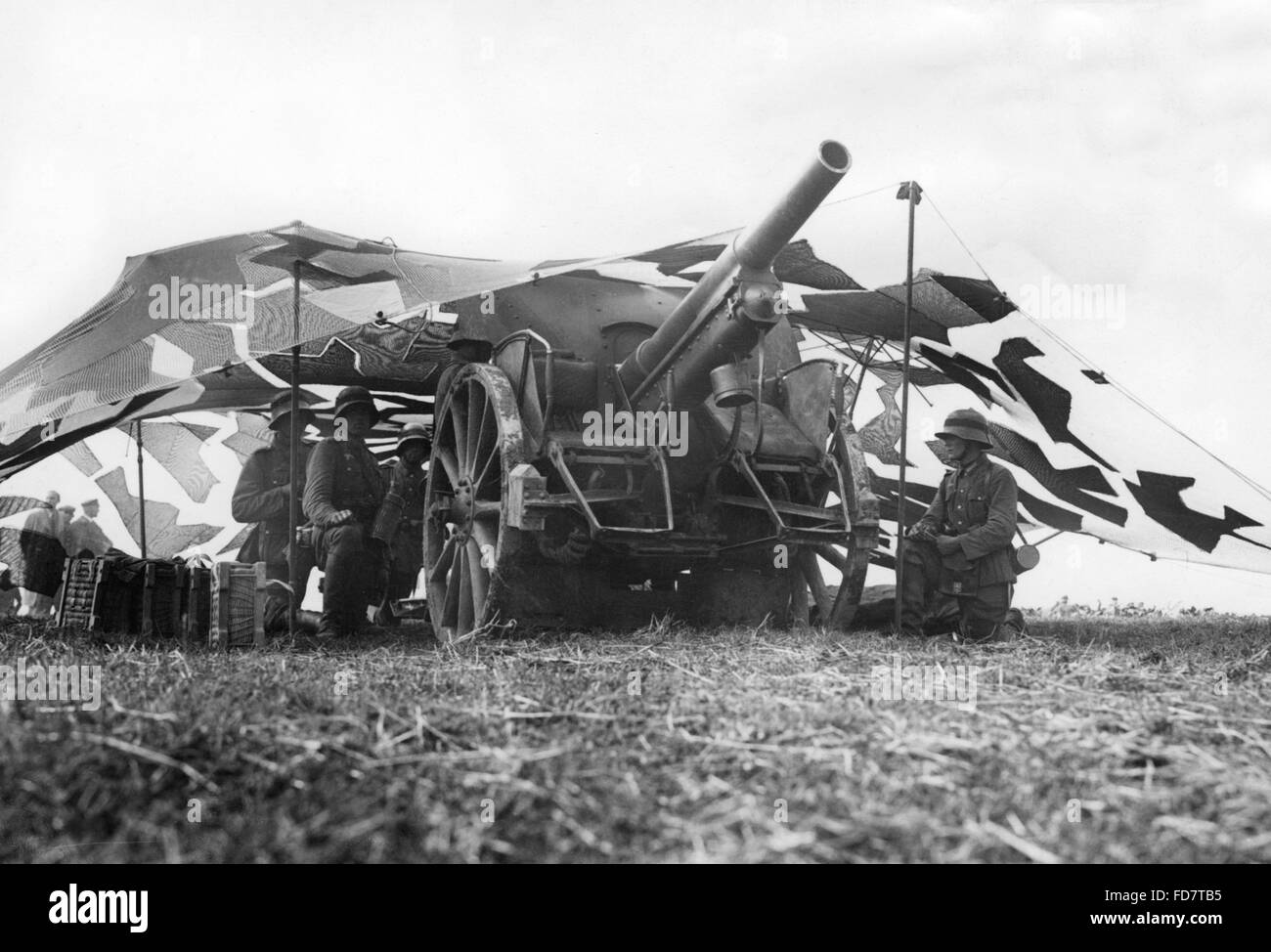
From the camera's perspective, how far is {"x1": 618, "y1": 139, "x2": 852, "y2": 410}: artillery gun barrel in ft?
15.2

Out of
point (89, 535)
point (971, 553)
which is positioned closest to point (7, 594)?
point (89, 535)

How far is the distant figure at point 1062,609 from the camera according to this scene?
1070 centimetres

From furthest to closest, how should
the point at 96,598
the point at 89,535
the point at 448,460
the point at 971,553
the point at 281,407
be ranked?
1. the point at 89,535
2. the point at 281,407
3. the point at 448,460
4. the point at 971,553
5. the point at 96,598

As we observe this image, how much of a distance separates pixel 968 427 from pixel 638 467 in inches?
88.4

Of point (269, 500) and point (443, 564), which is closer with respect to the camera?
point (443, 564)

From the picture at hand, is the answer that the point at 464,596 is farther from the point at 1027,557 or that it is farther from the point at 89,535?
the point at 89,535

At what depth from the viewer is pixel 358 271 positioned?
20.6 feet

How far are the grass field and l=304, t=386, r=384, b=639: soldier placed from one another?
275 cm

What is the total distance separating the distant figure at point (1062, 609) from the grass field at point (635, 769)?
6.83 metres

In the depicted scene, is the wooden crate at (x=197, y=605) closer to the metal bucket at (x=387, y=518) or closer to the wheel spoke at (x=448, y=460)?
the wheel spoke at (x=448, y=460)

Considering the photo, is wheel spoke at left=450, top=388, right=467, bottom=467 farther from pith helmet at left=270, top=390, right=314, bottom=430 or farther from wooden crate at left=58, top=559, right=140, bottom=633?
pith helmet at left=270, top=390, right=314, bottom=430

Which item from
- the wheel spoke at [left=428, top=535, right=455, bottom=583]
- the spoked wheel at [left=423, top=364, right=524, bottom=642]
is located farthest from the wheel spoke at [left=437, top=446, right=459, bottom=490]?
the wheel spoke at [left=428, top=535, right=455, bottom=583]

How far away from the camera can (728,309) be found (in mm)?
5426
